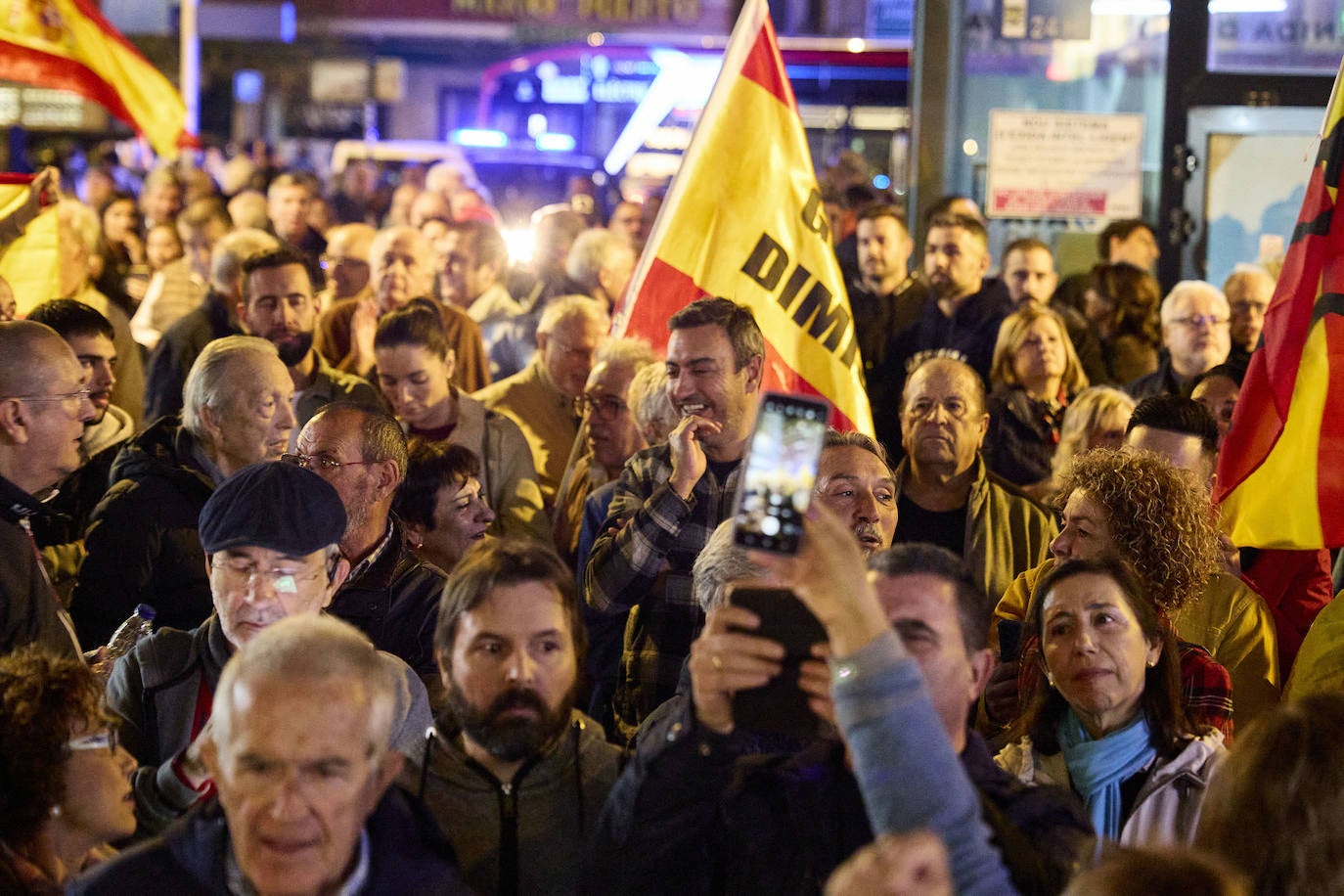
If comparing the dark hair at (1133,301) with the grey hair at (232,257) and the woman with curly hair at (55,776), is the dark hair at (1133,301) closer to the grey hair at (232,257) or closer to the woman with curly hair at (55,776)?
the grey hair at (232,257)

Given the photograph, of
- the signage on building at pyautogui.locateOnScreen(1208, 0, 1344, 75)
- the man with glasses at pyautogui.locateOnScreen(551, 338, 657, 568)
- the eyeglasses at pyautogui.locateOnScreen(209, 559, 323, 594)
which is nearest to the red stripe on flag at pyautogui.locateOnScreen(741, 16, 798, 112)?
the man with glasses at pyautogui.locateOnScreen(551, 338, 657, 568)

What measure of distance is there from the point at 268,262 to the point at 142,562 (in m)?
2.67

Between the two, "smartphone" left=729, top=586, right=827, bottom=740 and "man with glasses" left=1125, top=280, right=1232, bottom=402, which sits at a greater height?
"man with glasses" left=1125, top=280, right=1232, bottom=402

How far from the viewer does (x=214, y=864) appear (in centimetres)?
279

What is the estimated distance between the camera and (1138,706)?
3.77 m

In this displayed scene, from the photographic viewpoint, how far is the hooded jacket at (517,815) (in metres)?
3.22

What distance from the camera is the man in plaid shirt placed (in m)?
4.76

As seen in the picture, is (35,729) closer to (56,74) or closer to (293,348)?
(293,348)

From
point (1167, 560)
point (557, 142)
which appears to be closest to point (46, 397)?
point (1167, 560)

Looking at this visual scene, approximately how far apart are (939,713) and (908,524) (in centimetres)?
287

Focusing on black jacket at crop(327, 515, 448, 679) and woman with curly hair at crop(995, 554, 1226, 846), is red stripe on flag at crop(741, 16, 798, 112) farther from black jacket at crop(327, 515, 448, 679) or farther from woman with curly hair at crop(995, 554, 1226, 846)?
woman with curly hair at crop(995, 554, 1226, 846)

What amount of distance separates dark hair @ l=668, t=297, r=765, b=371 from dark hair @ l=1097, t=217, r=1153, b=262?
18.7 ft

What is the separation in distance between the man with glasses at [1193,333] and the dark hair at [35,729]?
18.6 ft

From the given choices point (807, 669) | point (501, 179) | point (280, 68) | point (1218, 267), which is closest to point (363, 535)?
point (807, 669)
